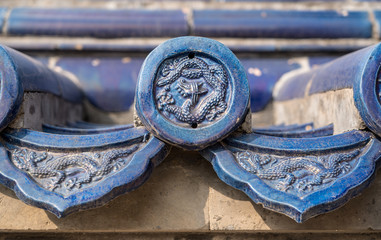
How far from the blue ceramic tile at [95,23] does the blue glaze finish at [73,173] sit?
2.59ft

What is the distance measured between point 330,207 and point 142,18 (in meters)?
1.07

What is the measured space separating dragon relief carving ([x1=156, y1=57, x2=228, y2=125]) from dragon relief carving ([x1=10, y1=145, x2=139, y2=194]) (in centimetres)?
12

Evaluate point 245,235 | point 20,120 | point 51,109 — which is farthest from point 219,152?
point 51,109

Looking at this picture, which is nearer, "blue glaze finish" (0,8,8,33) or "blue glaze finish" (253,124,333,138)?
"blue glaze finish" (253,124,333,138)

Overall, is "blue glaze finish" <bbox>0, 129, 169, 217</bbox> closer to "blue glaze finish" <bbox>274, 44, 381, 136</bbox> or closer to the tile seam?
"blue glaze finish" <bbox>274, 44, 381, 136</bbox>

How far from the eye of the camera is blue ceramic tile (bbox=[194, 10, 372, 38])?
1.62 meters

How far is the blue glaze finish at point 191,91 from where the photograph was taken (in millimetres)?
833

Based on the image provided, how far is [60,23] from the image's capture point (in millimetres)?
1589

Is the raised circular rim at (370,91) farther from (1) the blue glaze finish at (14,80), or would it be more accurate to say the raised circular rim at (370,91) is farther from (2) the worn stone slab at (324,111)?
(1) the blue glaze finish at (14,80)

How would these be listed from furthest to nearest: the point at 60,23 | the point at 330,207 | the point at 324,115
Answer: the point at 60,23, the point at 324,115, the point at 330,207

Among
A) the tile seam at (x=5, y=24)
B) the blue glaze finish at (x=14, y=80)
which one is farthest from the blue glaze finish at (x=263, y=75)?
the tile seam at (x=5, y=24)

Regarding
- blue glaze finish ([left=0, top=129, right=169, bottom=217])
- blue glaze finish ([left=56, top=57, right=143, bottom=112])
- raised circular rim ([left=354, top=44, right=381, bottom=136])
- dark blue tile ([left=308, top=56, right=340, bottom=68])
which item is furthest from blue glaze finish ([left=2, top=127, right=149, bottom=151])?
dark blue tile ([left=308, top=56, right=340, bottom=68])

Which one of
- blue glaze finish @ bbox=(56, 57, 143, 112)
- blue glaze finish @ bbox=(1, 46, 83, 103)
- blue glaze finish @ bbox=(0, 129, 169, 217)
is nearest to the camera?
blue glaze finish @ bbox=(0, 129, 169, 217)

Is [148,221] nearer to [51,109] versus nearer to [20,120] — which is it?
[20,120]
